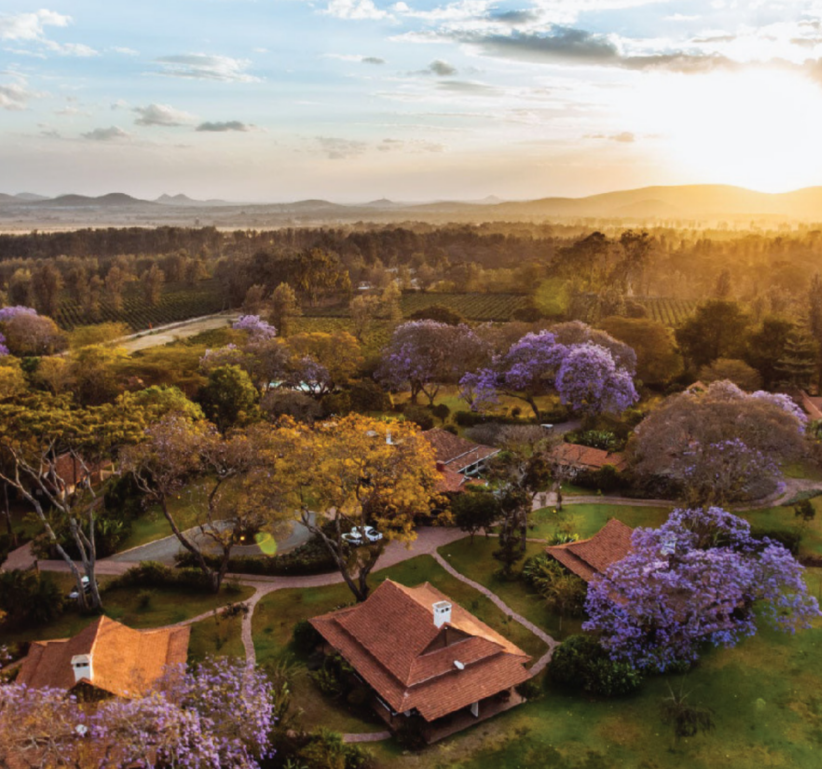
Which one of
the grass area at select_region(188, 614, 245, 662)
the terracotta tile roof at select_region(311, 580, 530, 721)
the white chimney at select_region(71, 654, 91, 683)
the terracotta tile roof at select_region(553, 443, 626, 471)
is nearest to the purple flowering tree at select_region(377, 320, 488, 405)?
the terracotta tile roof at select_region(553, 443, 626, 471)

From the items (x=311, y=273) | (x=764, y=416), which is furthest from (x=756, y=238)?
(x=764, y=416)

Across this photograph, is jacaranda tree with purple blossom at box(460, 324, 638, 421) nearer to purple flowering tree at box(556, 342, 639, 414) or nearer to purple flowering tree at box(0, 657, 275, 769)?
purple flowering tree at box(556, 342, 639, 414)

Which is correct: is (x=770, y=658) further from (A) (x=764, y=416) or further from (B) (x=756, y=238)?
(B) (x=756, y=238)

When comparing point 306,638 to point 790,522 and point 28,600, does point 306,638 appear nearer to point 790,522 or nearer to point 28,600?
point 28,600

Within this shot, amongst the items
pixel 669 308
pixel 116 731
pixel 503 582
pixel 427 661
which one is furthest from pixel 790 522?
pixel 669 308

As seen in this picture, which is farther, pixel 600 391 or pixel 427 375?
pixel 427 375

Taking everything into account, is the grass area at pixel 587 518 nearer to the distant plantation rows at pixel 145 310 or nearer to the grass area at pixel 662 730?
the grass area at pixel 662 730
